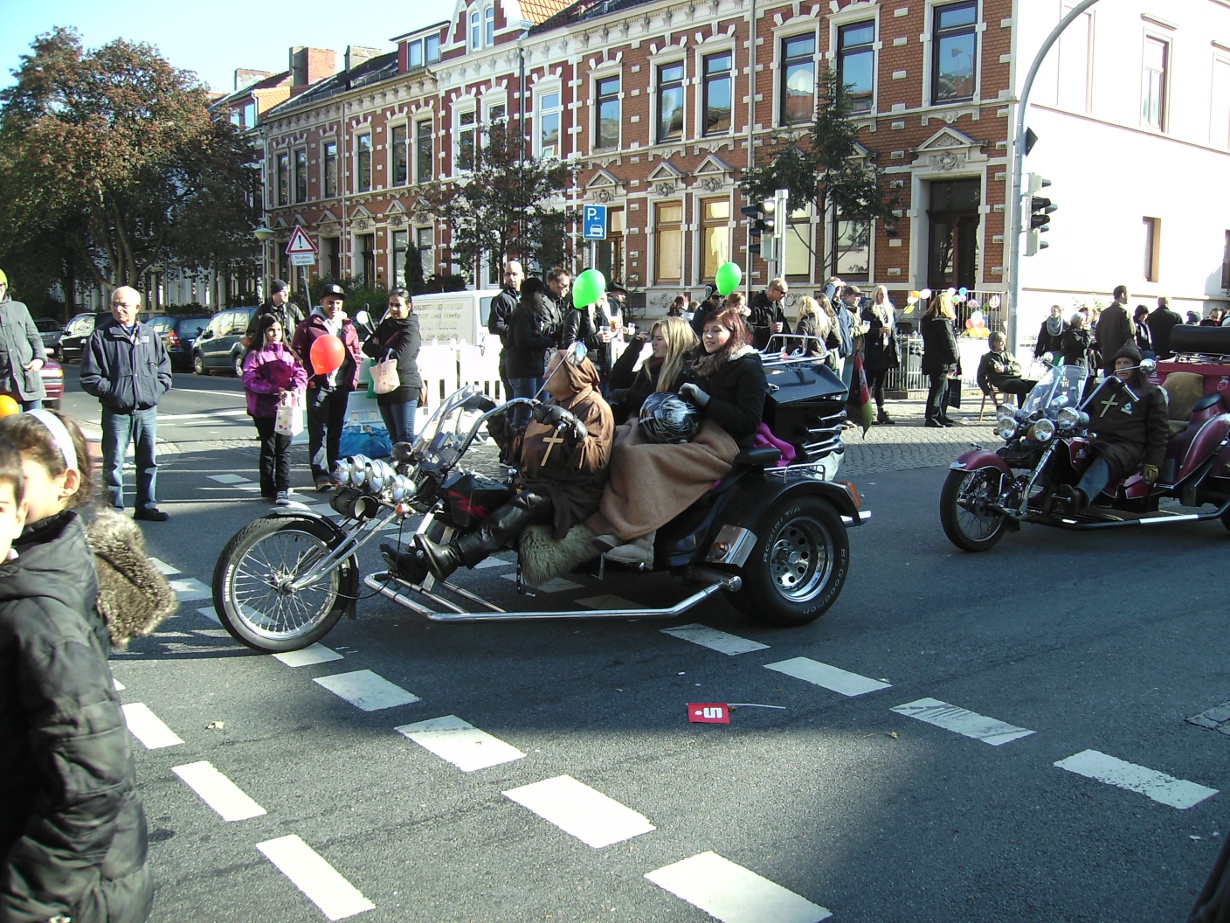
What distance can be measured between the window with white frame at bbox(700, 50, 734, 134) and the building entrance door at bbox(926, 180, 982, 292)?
21.8ft

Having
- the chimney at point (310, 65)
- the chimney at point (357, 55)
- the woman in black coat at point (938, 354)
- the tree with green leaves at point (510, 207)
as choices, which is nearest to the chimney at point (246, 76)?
the chimney at point (310, 65)

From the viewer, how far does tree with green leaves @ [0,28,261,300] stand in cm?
4338

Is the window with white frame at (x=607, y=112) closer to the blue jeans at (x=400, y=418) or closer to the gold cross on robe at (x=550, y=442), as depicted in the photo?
the blue jeans at (x=400, y=418)

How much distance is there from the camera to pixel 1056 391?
8375mm

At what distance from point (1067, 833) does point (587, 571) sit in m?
2.74

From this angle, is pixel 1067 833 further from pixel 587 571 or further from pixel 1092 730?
pixel 587 571

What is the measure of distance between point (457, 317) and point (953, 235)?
41.6 feet

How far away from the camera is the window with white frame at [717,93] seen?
30047 millimetres

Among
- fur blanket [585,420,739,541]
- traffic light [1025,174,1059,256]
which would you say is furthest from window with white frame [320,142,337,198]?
fur blanket [585,420,739,541]

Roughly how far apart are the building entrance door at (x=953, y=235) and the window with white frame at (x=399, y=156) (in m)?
23.0

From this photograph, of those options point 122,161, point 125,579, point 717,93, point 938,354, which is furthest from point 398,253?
point 125,579

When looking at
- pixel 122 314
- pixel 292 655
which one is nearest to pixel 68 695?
pixel 292 655

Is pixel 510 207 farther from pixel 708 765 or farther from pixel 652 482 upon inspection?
pixel 708 765

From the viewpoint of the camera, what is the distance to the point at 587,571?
5789 mm
